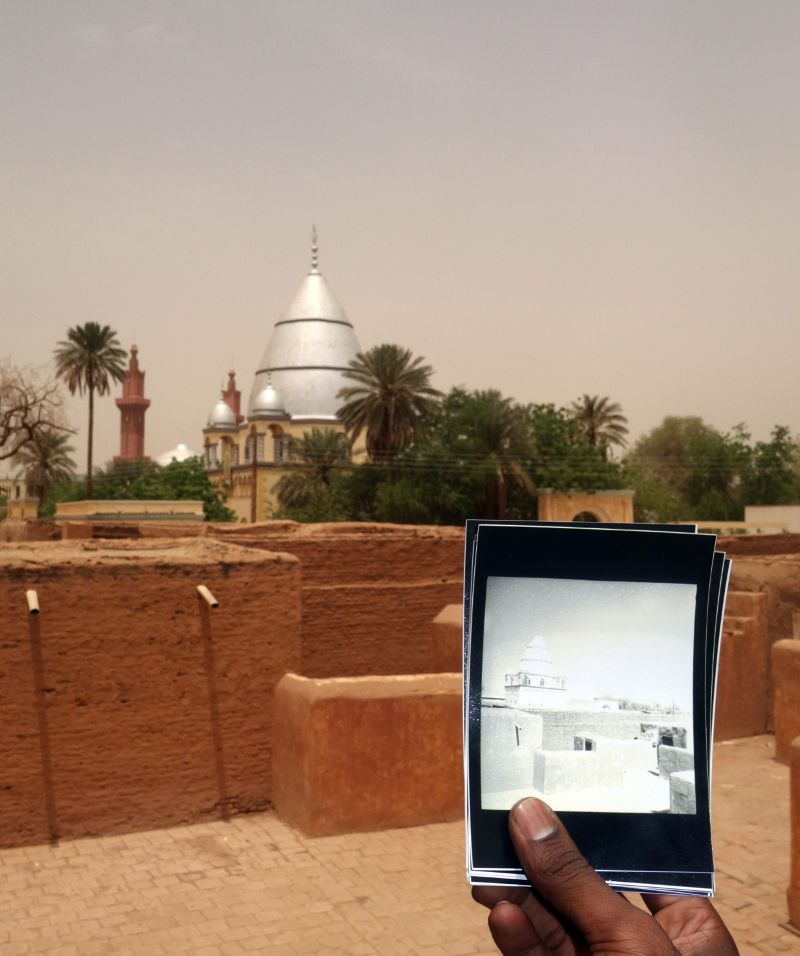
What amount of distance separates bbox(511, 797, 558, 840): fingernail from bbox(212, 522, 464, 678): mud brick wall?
34.8 ft

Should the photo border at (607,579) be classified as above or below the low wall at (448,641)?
above

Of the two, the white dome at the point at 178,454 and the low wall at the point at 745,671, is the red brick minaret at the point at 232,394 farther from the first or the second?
the low wall at the point at 745,671

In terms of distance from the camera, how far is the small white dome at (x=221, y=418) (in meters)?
59.3

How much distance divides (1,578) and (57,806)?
1.81 metres

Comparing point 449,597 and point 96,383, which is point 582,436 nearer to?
point 96,383

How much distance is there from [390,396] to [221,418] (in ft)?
79.9

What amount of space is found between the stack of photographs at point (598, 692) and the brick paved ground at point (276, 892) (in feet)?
16.1

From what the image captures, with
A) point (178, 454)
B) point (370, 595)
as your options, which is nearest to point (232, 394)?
point (178, 454)

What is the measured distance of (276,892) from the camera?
684cm

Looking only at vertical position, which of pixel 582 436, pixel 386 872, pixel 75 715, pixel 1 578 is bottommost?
pixel 386 872

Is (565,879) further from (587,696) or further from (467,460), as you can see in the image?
(467,460)

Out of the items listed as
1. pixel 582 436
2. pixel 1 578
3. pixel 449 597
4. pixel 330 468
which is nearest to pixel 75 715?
pixel 1 578

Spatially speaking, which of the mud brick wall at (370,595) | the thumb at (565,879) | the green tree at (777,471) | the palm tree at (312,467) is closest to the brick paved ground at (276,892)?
the mud brick wall at (370,595)

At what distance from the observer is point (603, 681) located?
1.65 m
